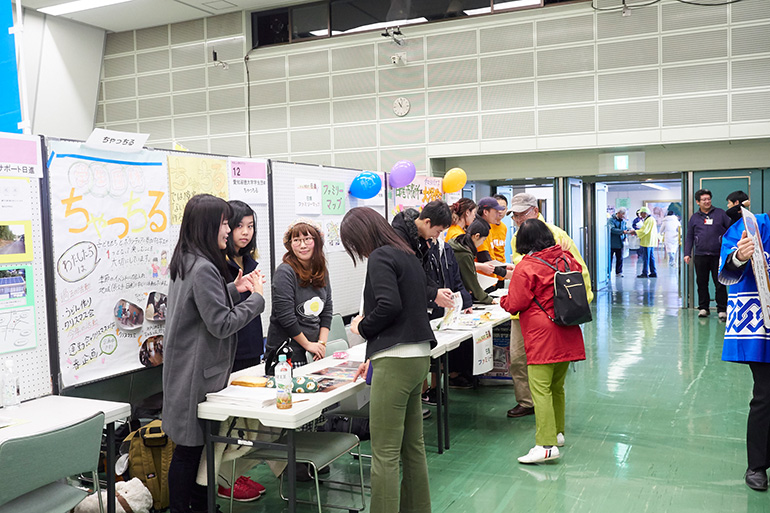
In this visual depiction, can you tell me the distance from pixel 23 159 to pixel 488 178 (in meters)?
7.96

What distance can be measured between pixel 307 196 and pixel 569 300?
2288 mm

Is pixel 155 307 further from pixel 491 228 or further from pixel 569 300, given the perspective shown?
pixel 491 228

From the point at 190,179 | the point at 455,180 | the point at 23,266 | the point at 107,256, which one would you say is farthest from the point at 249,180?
the point at 455,180

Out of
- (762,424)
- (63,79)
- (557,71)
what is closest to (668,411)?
(762,424)

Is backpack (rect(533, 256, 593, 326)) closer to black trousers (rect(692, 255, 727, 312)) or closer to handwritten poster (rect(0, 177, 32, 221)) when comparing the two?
handwritten poster (rect(0, 177, 32, 221))

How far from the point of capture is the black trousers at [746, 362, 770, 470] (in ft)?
10.5

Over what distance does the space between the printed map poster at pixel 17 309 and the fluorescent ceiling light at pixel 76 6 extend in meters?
8.11

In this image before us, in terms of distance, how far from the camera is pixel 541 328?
3.72m

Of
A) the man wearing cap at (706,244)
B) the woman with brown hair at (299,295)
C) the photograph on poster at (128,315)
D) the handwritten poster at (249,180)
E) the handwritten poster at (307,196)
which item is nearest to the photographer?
the photograph on poster at (128,315)

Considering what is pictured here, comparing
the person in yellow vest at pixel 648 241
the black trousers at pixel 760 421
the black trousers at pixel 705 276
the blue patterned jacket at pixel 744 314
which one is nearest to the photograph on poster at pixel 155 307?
the blue patterned jacket at pixel 744 314

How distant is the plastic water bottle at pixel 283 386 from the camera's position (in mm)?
2604

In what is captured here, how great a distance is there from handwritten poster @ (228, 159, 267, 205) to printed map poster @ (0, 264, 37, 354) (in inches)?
60.9

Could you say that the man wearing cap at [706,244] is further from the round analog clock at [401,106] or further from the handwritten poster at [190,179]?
the handwritten poster at [190,179]

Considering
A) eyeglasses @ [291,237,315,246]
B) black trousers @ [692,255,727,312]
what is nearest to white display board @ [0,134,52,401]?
eyeglasses @ [291,237,315,246]
